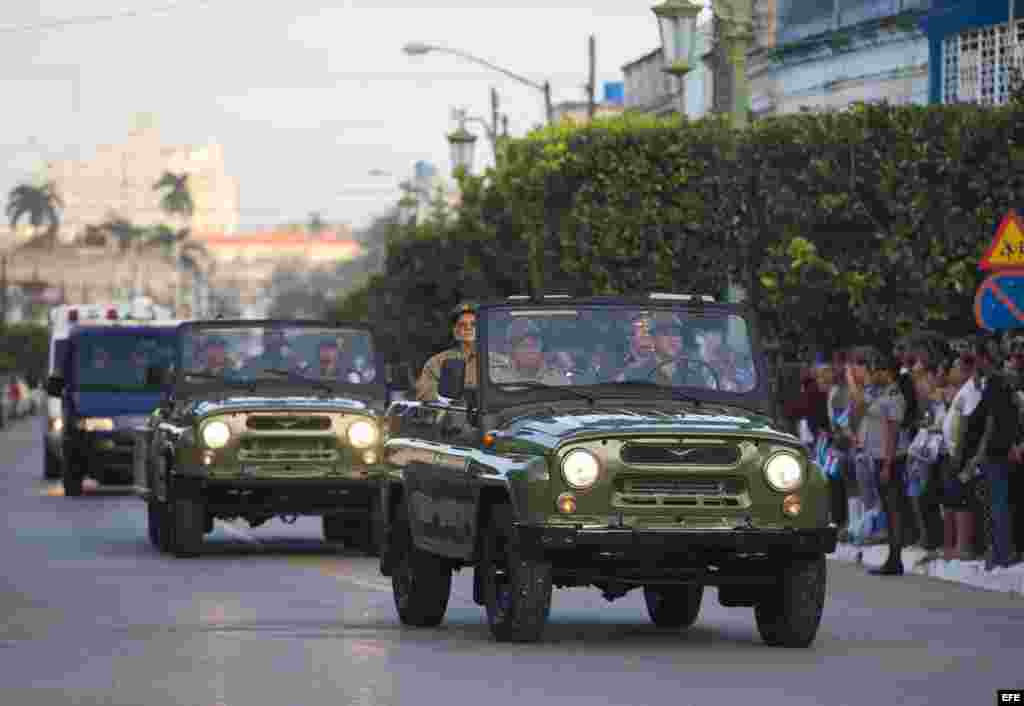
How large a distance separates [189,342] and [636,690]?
41.5 feet

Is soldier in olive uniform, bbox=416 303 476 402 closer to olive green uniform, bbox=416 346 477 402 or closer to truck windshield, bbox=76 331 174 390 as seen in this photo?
olive green uniform, bbox=416 346 477 402

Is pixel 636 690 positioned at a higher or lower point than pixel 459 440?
lower

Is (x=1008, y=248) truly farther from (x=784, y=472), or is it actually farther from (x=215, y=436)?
(x=784, y=472)

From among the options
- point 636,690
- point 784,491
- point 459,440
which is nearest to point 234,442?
point 459,440

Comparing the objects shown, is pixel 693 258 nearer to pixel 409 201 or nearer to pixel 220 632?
pixel 220 632

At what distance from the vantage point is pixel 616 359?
15.3 metres

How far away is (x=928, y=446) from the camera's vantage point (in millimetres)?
22078

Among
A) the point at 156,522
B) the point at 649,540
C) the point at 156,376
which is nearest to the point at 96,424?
the point at 156,522

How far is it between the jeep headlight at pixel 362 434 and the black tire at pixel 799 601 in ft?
29.7

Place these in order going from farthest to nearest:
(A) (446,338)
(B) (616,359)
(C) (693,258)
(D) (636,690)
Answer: (A) (446,338), (C) (693,258), (B) (616,359), (D) (636,690)

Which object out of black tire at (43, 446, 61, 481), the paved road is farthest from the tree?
the paved road

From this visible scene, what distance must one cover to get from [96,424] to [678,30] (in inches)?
465

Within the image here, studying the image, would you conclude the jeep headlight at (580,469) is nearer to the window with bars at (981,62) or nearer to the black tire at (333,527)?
the black tire at (333,527)

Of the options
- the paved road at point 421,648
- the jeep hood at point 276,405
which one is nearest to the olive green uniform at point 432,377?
the paved road at point 421,648
